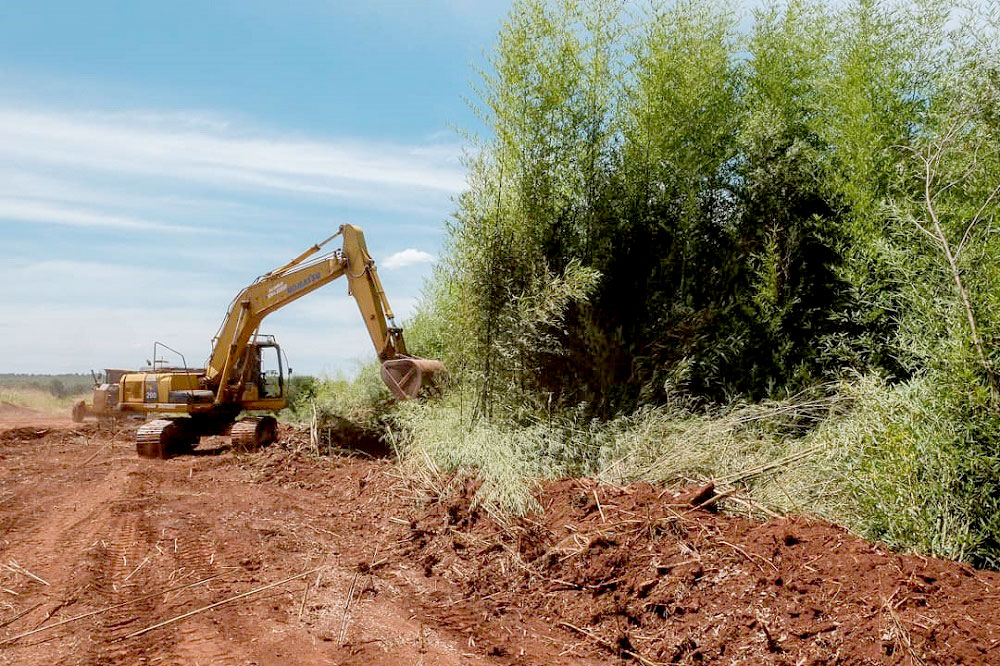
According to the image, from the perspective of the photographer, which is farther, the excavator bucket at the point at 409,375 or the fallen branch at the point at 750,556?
the excavator bucket at the point at 409,375

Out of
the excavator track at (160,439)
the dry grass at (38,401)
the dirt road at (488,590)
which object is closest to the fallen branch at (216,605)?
the dirt road at (488,590)

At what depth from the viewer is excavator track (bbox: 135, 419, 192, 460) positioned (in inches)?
435

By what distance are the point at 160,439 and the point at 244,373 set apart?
1.67 meters

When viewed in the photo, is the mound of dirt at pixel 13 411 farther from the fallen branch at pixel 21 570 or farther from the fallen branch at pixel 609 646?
the fallen branch at pixel 609 646

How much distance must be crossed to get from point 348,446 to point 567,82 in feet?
19.4

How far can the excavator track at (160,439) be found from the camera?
11039 mm

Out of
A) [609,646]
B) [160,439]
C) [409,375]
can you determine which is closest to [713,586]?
[609,646]

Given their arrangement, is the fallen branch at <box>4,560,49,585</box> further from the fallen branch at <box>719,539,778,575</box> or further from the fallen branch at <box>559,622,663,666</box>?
the fallen branch at <box>719,539,778,575</box>

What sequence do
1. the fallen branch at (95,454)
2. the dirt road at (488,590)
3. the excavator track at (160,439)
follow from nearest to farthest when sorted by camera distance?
the dirt road at (488,590), the fallen branch at (95,454), the excavator track at (160,439)

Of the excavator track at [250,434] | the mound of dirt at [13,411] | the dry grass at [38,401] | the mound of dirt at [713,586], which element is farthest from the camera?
the dry grass at [38,401]

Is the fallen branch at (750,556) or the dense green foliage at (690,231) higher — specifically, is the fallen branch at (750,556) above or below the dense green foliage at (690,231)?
below

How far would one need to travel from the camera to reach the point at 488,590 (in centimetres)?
481

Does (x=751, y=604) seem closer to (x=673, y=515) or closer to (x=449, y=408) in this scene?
(x=673, y=515)

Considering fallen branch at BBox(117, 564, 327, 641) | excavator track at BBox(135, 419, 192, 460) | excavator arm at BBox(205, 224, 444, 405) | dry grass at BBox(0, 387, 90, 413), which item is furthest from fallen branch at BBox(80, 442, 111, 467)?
dry grass at BBox(0, 387, 90, 413)
